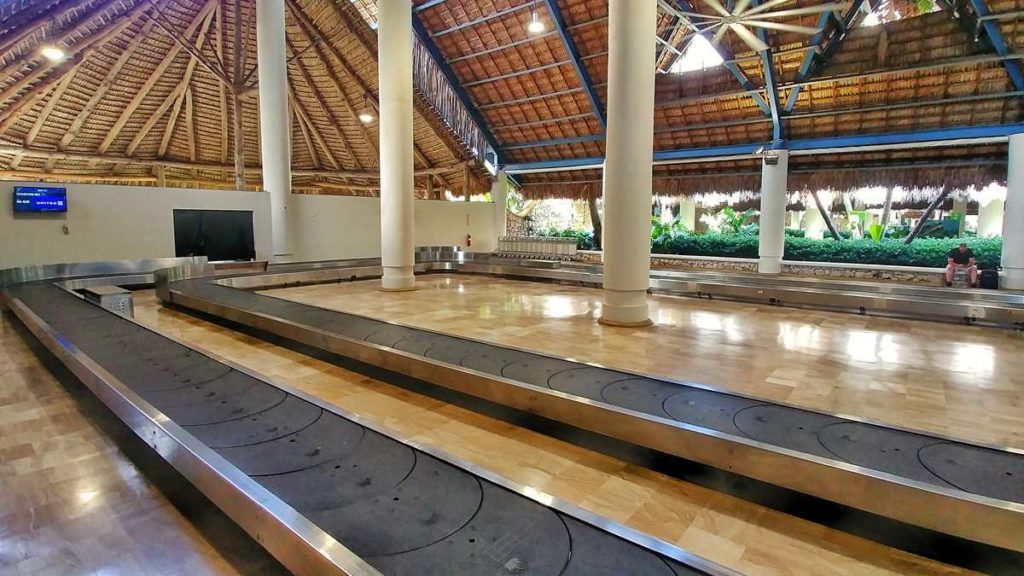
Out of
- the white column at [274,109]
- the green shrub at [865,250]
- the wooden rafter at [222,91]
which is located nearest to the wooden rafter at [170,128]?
the wooden rafter at [222,91]

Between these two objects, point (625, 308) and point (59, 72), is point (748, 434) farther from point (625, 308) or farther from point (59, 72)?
point (59, 72)

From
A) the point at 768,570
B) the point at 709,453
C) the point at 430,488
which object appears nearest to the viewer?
the point at 768,570

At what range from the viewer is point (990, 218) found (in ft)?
64.9

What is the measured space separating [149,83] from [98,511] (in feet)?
61.7

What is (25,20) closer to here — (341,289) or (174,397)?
(341,289)

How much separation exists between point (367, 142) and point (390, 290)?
507 inches

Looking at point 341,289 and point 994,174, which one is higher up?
point 994,174

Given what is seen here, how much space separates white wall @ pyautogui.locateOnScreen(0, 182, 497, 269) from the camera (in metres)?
10.3

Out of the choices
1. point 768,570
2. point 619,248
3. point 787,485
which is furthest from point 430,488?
point 619,248

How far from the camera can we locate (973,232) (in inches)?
845

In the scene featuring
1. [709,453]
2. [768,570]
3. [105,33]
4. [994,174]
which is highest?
[105,33]

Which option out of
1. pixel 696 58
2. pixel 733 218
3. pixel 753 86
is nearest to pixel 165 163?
pixel 696 58

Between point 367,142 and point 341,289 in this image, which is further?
point 367,142

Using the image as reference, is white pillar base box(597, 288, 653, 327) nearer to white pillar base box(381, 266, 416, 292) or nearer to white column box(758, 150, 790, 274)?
white pillar base box(381, 266, 416, 292)
